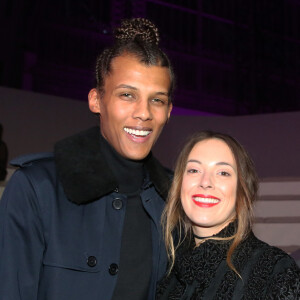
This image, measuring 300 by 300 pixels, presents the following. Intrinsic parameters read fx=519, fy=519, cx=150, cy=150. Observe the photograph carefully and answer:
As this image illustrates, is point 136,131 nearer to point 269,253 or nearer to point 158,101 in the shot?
point 158,101

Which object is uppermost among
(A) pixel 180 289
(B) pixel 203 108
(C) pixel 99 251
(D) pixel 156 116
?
(B) pixel 203 108

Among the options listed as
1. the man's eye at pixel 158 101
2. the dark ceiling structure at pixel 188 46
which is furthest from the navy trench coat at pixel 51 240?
the dark ceiling structure at pixel 188 46

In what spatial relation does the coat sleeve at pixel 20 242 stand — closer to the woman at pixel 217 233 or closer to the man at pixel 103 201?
the man at pixel 103 201

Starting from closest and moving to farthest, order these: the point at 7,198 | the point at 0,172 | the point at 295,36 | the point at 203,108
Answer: the point at 7,198
the point at 0,172
the point at 203,108
the point at 295,36

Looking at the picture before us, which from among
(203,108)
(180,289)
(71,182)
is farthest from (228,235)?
(203,108)

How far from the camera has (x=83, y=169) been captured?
1.72 meters

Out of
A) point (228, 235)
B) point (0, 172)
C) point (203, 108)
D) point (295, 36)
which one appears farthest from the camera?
point (295, 36)

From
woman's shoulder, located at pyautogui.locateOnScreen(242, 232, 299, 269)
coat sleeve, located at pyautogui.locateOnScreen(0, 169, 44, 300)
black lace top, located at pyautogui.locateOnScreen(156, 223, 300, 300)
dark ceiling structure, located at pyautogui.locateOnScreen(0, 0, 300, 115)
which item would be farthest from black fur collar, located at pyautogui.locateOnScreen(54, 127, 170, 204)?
dark ceiling structure, located at pyautogui.locateOnScreen(0, 0, 300, 115)

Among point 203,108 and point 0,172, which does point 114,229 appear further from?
point 203,108

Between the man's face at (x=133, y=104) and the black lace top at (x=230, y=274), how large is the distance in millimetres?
395

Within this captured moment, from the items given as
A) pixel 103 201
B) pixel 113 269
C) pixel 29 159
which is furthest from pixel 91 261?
pixel 29 159

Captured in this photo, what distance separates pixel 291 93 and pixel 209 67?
1604 millimetres

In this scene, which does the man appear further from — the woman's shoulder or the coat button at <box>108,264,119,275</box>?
the woman's shoulder

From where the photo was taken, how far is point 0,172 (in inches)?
177
